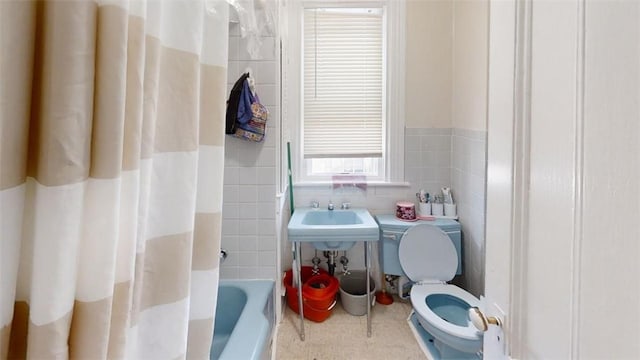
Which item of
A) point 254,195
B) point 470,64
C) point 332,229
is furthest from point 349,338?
point 470,64

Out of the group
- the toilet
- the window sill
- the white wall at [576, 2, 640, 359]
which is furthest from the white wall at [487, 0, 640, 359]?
the window sill

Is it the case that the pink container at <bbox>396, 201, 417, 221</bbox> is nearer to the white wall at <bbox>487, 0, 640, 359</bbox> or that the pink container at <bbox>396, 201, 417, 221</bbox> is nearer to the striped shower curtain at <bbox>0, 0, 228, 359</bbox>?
the white wall at <bbox>487, 0, 640, 359</bbox>

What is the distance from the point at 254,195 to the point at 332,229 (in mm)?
560

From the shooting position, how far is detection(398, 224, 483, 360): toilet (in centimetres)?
180

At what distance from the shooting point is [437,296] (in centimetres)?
222

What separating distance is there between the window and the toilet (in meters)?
0.61

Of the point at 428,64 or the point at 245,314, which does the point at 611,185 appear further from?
the point at 428,64

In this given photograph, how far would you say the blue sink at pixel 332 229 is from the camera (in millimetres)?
2203

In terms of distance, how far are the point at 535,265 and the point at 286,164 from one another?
2.10 m

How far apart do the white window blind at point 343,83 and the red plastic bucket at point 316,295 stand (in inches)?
36.9

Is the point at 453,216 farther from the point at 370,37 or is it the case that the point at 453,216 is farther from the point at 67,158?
the point at 67,158

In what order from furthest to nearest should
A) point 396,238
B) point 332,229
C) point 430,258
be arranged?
point 396,238 < point 430,258 < point 332,229

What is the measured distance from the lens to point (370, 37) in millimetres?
2764

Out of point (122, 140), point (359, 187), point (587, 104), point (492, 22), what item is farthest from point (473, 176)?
point (122, 140)
